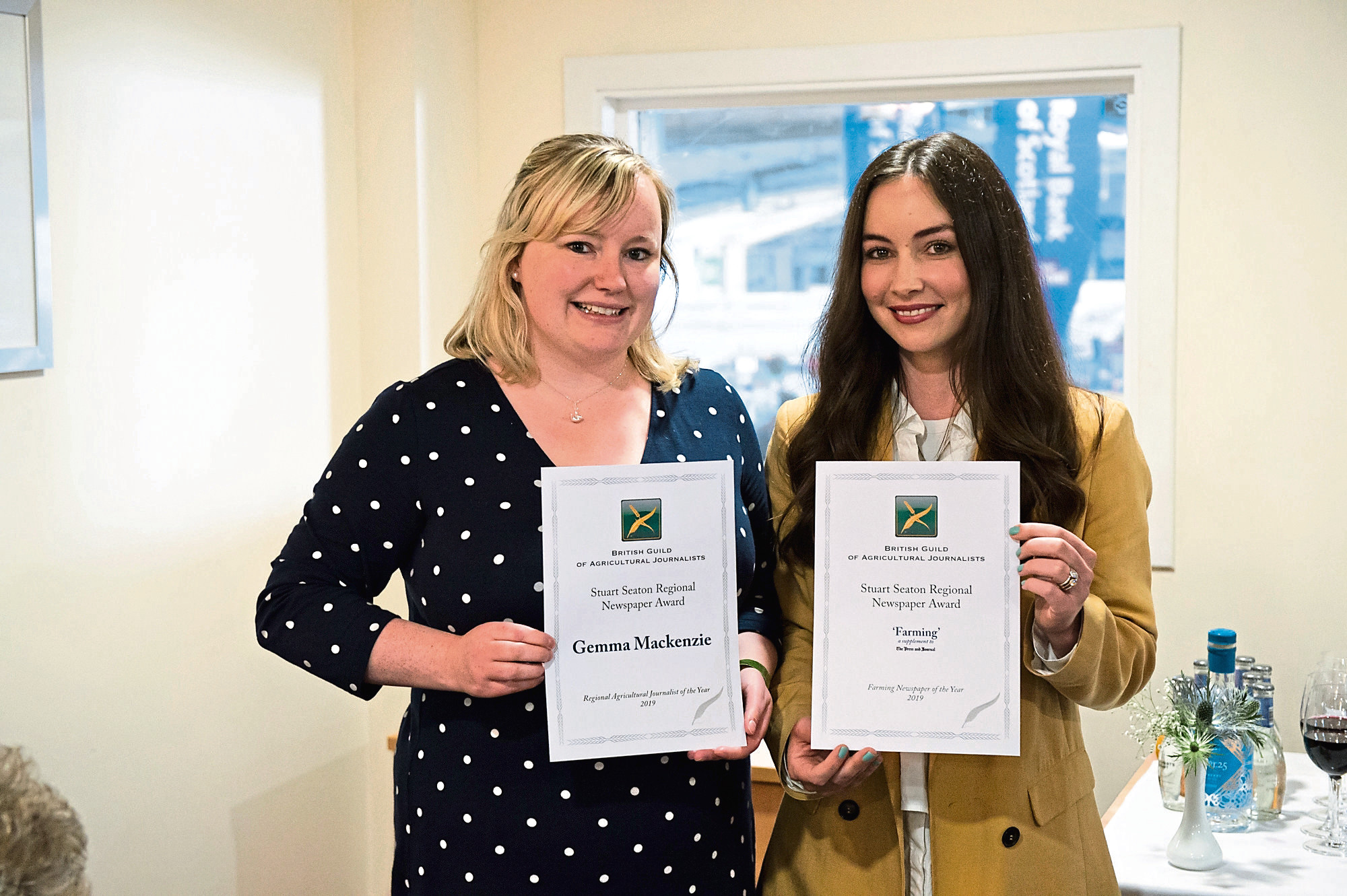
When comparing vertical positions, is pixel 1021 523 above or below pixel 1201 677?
above

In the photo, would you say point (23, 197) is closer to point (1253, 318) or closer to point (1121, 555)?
point (1121, 555)

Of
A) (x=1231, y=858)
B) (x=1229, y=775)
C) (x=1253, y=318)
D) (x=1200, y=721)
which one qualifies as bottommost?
(x=1231, y=858)

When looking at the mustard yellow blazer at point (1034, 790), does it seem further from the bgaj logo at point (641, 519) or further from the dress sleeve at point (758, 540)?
the bgaj logo at point (641, 519)

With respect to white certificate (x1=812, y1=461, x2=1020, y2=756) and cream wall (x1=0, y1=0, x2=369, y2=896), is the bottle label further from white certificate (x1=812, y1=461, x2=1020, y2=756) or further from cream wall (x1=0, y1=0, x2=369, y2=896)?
cream wall (x1=0, y1=0, x2=369, y2=896)

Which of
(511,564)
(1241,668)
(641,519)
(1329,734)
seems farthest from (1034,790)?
(1241,668)

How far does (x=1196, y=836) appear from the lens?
1913 mm

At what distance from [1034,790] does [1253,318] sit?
1763 millimetres

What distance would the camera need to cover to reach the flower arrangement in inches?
76.0

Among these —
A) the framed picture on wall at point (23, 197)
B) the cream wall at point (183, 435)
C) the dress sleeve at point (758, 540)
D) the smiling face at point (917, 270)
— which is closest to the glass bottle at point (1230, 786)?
the dress sleeve at point (758, 540)

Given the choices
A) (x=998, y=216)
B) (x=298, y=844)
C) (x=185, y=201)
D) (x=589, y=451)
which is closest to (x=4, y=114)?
(x=185, y=201)

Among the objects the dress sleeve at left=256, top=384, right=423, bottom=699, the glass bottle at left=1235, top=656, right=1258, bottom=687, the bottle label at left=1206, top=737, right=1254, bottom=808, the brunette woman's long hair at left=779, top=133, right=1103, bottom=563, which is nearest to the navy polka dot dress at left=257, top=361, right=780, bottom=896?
the dress sleeve at left=256, top=384, right=423, bottom=699

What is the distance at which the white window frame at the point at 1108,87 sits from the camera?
2.81 meters

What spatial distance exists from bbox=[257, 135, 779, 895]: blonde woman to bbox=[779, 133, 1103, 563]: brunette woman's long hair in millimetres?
181

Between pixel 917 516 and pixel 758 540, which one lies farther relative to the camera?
pixel 758 540
